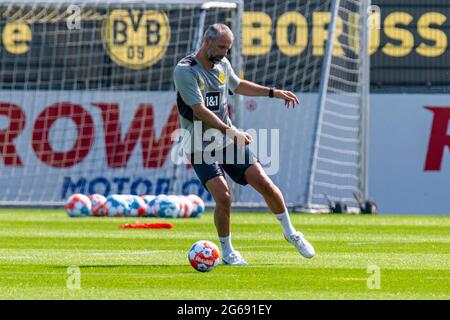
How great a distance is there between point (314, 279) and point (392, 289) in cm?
91

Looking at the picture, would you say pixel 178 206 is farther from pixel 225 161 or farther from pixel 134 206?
pixel 225 161

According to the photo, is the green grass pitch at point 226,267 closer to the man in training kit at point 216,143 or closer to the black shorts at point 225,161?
the man in training kit at point 216,143

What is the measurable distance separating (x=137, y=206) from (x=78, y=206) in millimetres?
858

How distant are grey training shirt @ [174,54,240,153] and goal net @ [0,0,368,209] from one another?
38.9 feet

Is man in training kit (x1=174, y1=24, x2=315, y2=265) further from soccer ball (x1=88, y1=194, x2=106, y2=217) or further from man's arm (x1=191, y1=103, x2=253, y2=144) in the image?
soccer ball (x1=88, y1=194, x2=106, y2=217)

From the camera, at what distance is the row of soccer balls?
2045 centimetres

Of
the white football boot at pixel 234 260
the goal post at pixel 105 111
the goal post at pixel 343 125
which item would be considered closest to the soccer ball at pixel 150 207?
the goal post at pixel 105 111

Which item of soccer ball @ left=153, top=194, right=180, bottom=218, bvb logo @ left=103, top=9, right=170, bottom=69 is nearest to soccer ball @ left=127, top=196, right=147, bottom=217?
soccer ball @ left=153, top=194, right=180, bottom=218

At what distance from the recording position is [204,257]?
10.6m

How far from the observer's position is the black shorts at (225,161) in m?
11.5

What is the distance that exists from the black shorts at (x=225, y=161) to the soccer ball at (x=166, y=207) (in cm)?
A: 884

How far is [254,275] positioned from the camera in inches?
408
